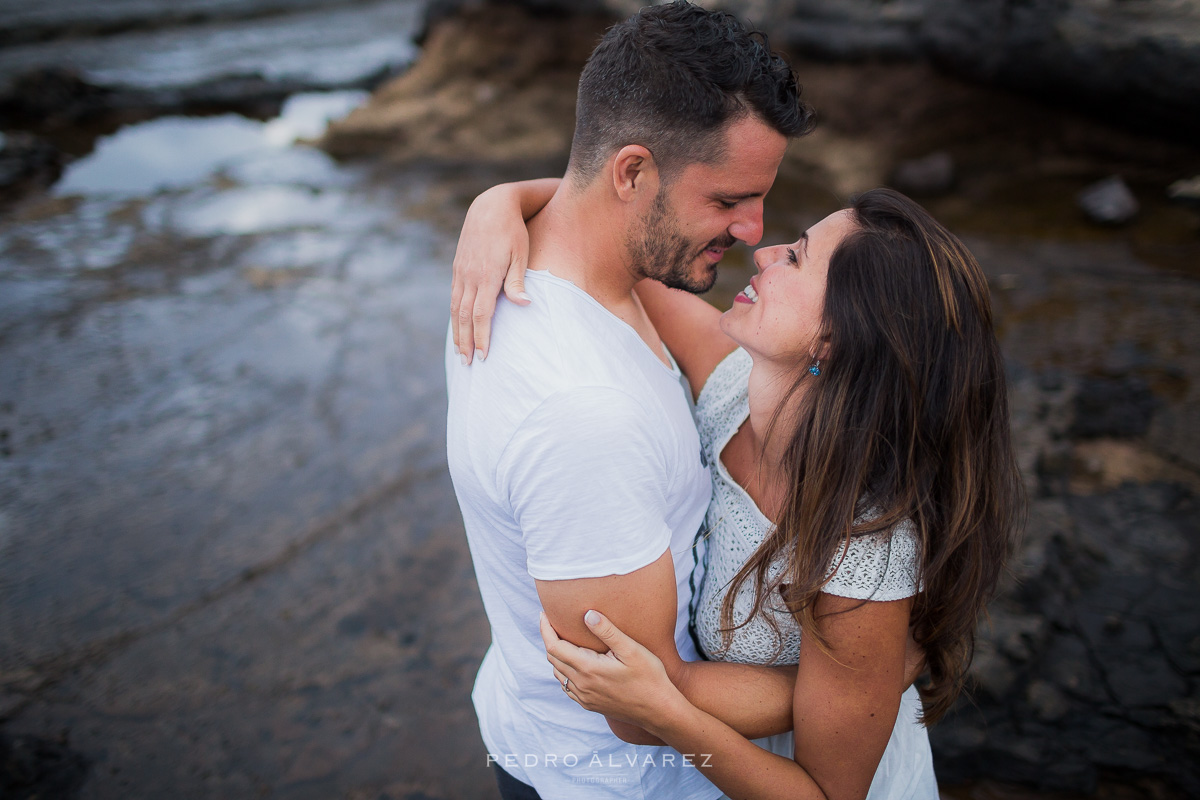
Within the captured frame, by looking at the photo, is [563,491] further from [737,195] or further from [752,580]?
[737,195]

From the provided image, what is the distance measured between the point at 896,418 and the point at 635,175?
2.33 feet

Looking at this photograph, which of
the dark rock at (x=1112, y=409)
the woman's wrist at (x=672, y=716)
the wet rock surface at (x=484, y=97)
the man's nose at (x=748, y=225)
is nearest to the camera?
the woman's wrist at (x=672, y=716)

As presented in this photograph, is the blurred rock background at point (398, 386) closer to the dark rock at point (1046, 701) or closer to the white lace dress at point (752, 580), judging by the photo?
the dark rock at point (1046, 701)

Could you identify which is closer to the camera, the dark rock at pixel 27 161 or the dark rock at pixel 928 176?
the dark rock at pixel 928 176

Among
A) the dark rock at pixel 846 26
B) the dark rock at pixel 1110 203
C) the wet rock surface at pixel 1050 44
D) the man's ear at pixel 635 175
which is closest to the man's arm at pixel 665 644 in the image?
the man's ear at pixel 635 175

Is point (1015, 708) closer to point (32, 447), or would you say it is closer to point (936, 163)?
point (32, 447)

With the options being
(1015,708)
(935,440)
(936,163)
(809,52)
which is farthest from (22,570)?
(809,52)

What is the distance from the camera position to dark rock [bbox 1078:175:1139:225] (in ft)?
18.5

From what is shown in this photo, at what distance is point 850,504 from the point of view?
140 cm

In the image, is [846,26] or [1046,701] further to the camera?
[846,26]

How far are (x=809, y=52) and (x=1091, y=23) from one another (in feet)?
8.04

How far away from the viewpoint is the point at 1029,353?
4305 millimetres

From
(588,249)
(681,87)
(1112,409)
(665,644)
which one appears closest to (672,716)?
(665,644)

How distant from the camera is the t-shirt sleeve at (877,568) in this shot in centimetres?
134
